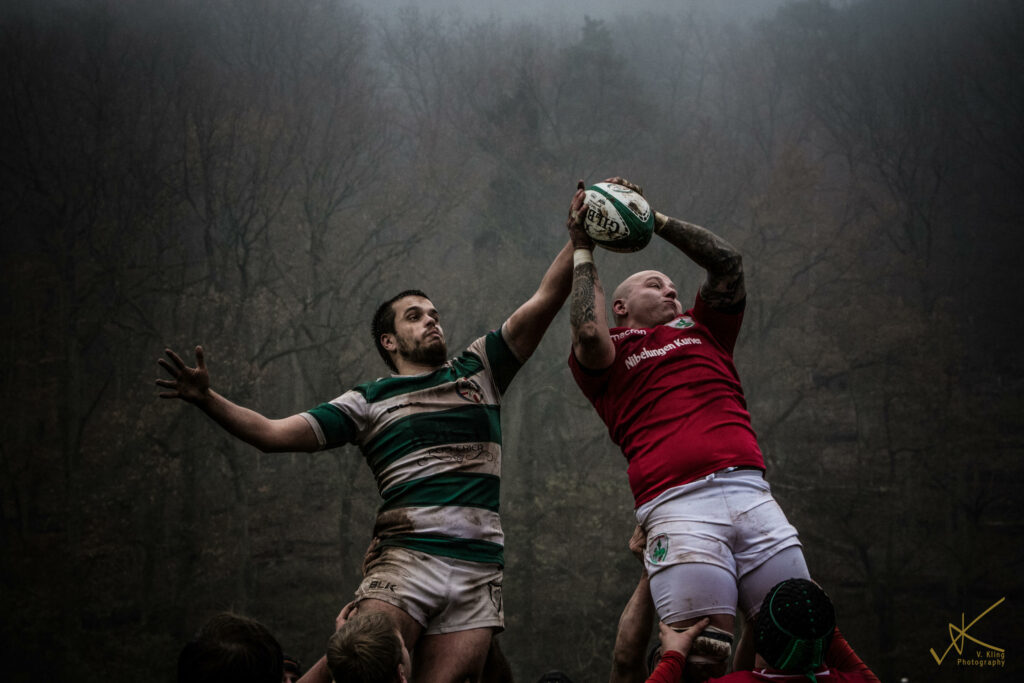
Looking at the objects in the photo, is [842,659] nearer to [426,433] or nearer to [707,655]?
[707,655]

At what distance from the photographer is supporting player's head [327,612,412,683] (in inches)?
62.9

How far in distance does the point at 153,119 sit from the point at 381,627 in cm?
571

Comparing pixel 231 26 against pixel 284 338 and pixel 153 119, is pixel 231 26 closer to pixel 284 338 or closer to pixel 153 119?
pixel 153 119

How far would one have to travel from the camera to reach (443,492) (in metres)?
2.40

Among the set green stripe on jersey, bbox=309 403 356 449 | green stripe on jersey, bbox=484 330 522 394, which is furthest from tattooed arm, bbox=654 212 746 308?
green stripe on jersey, bbox=309 403 356 449

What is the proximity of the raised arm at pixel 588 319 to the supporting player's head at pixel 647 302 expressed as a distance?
255 mm

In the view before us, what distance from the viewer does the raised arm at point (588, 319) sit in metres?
2.24

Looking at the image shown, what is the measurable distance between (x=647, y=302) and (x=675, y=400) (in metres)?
0.44

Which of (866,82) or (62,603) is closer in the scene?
(62,603)

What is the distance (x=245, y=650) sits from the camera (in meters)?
1.56

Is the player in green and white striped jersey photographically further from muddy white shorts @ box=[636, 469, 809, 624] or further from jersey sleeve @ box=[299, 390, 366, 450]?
muddy white shorts @ box=[636, 469, 809, 624]

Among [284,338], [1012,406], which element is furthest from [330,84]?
[1012,406]

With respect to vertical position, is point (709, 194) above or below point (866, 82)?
below

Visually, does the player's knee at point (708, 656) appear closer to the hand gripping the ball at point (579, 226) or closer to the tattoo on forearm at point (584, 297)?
the tattoo on forearm at point (584, 297)
